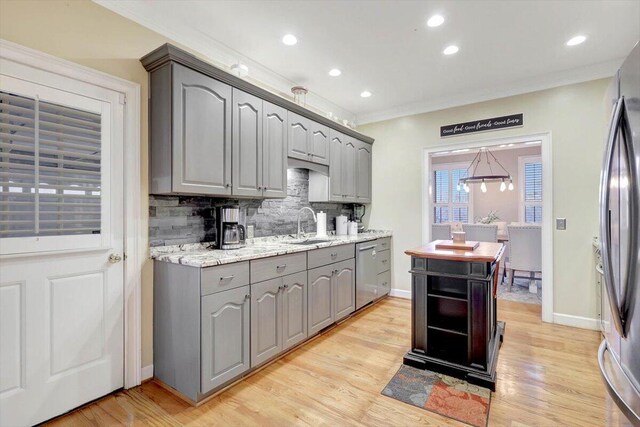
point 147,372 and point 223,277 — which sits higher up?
point 223,277

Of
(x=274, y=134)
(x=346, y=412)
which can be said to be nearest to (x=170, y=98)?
(x=274, y=134)

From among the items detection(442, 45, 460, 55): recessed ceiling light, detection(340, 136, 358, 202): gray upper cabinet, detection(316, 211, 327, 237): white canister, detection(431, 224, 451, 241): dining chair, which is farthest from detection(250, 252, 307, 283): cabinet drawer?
detection(431, 224, 451, 241): dining chair

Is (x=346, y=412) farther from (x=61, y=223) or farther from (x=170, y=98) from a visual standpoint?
(x=170, y=98)

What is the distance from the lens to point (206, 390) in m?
1.98

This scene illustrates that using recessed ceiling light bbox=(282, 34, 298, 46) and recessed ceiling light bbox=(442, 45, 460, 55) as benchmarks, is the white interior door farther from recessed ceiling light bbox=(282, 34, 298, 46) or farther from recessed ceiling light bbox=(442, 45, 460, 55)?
recessed ceiling light bbox=(442, 45, 460, 55)

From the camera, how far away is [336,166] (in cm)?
392

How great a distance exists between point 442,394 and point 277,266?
1.50 metres

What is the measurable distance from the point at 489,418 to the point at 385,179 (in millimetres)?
3251

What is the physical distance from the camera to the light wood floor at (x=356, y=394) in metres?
1.86

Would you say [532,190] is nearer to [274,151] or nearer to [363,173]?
[363,173]

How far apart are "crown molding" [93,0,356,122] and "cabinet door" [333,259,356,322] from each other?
6.90 feet

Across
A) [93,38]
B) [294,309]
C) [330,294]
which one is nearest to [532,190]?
[330,294]

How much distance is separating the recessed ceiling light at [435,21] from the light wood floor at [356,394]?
280 centimetres

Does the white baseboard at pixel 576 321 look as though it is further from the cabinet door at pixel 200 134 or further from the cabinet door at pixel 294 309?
the cabinet door at pixel 200 134
